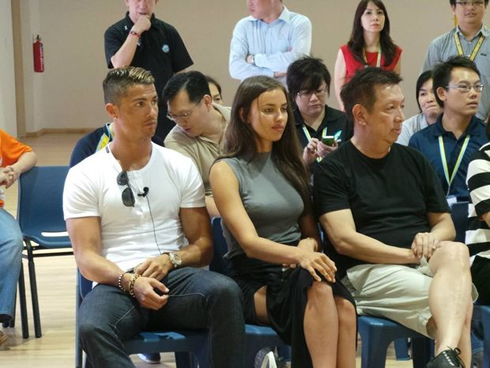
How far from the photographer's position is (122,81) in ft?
11.2

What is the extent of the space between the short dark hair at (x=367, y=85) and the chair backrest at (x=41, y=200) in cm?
182

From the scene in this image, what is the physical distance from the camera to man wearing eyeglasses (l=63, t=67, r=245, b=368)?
3.04 meters

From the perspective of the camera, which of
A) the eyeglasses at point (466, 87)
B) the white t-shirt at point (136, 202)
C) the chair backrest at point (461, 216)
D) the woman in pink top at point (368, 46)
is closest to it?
the white t-shirt at point (136, 202)

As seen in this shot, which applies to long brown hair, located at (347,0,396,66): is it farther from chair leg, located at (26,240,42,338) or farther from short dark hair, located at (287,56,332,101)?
chair leg, located at (26,240,42,338)

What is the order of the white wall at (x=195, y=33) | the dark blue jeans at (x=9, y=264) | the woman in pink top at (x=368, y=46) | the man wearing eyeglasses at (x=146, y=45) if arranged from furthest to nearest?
the white wall at (x=195, y=33), the woman in pink top at (x=368, y=46), the man wearing eyeglasses at (x=146, y=45), the dark blue jeans at (x=9, y=264)

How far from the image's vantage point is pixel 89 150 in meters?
4.29

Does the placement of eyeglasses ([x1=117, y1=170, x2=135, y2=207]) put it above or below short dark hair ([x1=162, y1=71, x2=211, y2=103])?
below

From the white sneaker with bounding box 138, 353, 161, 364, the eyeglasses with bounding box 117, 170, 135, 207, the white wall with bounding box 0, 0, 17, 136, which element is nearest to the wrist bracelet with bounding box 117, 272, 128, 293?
the eyeglasses with bounding box 117, 170, 135, 207

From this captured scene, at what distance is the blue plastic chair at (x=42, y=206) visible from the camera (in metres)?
4.67

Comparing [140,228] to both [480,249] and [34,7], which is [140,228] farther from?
[34,7]

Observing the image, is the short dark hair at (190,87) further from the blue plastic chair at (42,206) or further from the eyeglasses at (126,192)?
the blue plastic chair at (42,206)

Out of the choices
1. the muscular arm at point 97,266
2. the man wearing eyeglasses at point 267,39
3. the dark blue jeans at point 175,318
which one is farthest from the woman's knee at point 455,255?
the man wearing eyeglasses at point 267,39

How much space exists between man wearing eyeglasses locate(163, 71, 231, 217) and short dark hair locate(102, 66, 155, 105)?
Answer: 0.59 meters

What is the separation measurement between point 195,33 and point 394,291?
35.6ft
